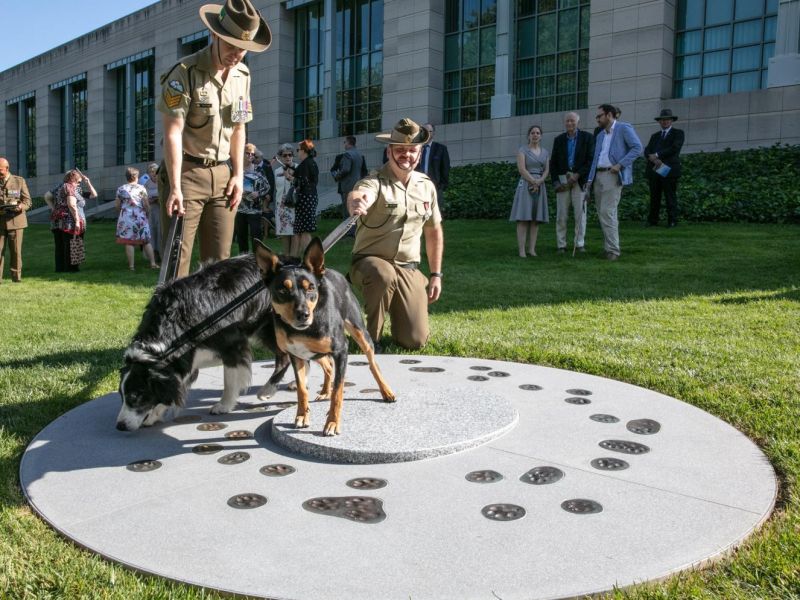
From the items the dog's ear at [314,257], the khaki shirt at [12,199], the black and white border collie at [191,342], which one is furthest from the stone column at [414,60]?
the dog's ear at [314,257]

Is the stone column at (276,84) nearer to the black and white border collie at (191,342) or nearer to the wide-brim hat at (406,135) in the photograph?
the wide-brim hat at (406,135)

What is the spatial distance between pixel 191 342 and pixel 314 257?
0.95 metres

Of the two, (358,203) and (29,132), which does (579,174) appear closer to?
(358,203)

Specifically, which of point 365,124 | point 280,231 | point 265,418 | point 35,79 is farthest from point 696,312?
point 35,79

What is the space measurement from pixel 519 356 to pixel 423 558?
333 cm

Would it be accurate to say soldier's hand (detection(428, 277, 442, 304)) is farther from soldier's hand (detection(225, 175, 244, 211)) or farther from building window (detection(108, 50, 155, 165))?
building window (detection(108, 50, 155, 165))

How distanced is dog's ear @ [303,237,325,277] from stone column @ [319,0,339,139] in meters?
23.6

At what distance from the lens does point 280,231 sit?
11.8 m

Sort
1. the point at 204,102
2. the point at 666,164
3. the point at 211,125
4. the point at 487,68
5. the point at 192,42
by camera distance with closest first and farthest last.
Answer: the point at 204,102 → the point at 211,125 → the point at 666,164 → the point at 487,68 → the point at 192,42

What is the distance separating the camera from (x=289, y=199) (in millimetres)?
11578

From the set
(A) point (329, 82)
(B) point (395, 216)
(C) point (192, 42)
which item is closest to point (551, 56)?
(A) point (329, 82)

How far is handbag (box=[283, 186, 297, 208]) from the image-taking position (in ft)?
37.9

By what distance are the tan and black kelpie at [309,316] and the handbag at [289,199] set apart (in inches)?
304

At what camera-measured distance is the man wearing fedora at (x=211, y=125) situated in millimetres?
4605
